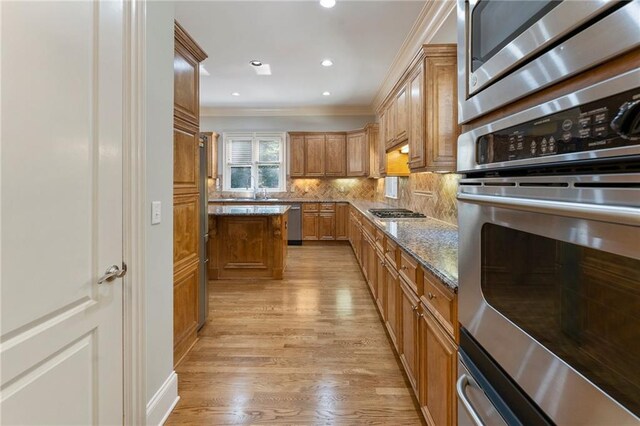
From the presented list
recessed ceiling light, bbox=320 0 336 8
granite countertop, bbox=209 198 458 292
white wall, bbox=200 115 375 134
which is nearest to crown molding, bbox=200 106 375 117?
white wall, bbox=200 115 375 134

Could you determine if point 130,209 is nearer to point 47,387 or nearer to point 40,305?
point 40,305

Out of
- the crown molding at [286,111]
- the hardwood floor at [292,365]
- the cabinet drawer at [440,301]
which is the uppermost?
the crown molding at [286,111]

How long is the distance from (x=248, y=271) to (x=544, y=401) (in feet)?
13.3

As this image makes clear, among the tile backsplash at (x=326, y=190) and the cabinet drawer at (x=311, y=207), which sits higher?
the tile backsplash at (x=326, y=190)

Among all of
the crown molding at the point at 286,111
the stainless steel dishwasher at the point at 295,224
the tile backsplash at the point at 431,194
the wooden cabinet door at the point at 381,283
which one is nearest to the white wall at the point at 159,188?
the wooden cabinet door at the point at 381,283

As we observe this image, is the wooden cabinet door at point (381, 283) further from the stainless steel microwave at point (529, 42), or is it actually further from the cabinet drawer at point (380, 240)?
the stainless steel microwave at point (529, 42)

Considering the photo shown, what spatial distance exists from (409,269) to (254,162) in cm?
658

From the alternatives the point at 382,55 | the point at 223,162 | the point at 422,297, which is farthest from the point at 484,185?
the point at 223,162

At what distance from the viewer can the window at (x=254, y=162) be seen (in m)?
7.89

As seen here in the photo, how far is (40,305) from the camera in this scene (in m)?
0.99

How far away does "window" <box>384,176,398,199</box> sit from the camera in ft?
18.4

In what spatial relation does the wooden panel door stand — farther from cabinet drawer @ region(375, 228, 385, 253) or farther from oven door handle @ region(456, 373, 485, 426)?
oven door handle @ region(456, 373, 485, 426)

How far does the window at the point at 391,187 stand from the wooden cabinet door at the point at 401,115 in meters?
1.96

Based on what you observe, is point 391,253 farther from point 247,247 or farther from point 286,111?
point 286,111
